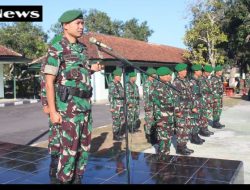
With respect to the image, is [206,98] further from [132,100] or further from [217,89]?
[132,100]

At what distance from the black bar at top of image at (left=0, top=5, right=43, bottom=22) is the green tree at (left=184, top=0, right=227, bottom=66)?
16.3 m

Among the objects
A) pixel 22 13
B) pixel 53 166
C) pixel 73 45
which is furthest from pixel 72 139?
pixel 22 13

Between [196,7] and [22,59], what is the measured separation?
13.8 metres

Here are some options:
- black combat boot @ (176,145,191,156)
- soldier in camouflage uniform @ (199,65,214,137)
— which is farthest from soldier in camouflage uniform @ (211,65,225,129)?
black combat boot @ (176,145,191,156)

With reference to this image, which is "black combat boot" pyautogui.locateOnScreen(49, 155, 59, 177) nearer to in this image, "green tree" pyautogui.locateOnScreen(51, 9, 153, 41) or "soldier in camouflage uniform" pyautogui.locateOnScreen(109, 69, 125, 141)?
"soldier in camouflage uniform" pyautogui.locateOnScreen(109, 69, 125, 141)

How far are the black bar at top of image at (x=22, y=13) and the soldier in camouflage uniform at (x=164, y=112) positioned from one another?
6.03 metres

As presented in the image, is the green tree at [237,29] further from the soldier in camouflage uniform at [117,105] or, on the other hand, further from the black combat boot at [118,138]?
the black combat boot at [118,138]

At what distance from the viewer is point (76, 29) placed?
3.35 m

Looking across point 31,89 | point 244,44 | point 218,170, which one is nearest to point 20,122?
point 218,170

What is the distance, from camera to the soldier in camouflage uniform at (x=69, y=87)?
3303 mm

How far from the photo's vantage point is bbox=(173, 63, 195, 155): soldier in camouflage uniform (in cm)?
606

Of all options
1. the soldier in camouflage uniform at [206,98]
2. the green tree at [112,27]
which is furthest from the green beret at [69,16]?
the green tree at [112,27]

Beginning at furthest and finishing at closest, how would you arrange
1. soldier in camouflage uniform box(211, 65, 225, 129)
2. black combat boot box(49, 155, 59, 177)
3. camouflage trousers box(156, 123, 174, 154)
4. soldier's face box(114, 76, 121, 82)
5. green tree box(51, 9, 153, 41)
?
green tree box(51, 9, 153, 41)
soldier in camouflage uniform box(211, 65, 225, 129)
soldier's face box(114, 76, 121, 82)
camouflage trousers box(156, 123, 174, 154)
black combat boot box(49, 155, 59, 177)
